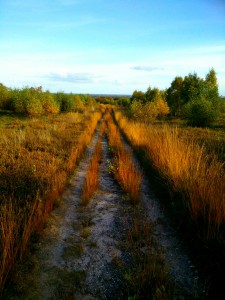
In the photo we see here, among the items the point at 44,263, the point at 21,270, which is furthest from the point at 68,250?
the point at 21,270

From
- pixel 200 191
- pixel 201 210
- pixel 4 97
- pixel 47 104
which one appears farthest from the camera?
pixel 47 104

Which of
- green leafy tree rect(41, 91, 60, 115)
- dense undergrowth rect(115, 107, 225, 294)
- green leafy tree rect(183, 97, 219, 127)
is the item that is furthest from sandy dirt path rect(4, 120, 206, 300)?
green leafy tree rect(41, 91, 60, 115)

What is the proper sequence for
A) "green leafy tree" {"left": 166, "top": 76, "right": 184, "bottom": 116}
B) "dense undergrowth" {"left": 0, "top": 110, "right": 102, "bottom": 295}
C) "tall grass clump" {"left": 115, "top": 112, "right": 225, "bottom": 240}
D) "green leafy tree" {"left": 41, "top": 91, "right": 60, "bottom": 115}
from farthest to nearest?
"green leafy tree" {"left": 166, "top": 76, "right": 184, "bottom": 116}, "green leafy tree" {"left": 41, "top": 91, "right": 60, "bottom": 115}, "tall grass clump" {"left": 115, "top": 112, "right": 225, "bottom": 240}, "dense undergrowth" {"left": 0, "top": 110, "right": 102, "bottom": 295}

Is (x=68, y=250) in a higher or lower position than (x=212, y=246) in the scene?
lower

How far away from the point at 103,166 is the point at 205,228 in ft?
17.1

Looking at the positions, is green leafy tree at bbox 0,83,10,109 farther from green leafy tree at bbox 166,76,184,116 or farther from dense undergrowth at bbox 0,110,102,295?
green leafy tree at bbox 166,76,184,116

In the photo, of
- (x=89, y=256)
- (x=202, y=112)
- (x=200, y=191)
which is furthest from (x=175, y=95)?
(x=89, y=256)

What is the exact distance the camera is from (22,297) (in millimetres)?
2652

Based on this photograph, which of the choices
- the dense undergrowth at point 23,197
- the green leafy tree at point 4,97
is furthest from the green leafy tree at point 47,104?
the dense undergrowth at point 23,197

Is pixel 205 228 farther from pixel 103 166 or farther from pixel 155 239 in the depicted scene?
pixel 103 166

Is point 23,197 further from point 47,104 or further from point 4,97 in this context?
point 4,97

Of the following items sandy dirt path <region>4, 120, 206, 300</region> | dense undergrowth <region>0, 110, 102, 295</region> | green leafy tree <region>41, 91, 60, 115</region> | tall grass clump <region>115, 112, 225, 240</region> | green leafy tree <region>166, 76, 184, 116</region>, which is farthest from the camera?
green leafy tree <region>166, 76, 184, 116</region>

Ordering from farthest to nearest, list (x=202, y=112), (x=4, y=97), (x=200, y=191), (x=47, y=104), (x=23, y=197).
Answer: (x=47, y=104), (x=4, y=97), (x=202, y=112), (x=23, y=197), (x=200, y=191)

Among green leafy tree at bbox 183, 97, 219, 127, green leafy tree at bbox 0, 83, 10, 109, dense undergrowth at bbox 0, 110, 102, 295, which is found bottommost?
dense undergrowth at bbox 0, 110, 102, 295
